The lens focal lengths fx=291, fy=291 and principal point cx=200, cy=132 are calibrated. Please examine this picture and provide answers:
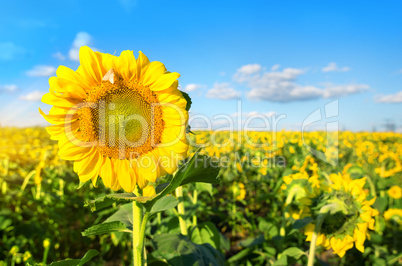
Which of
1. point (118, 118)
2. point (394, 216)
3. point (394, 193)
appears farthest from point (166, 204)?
point (394, 193)

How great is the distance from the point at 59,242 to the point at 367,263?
12.6 feet

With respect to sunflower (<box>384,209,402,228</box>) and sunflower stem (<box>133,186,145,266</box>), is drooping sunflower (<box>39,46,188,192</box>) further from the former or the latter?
sunflower (<box>384,209,402,228</box>)

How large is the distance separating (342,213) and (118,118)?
1.47 m

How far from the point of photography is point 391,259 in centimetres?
298

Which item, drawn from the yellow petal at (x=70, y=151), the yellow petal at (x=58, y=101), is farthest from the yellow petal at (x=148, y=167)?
the yellow petal at (x=58, y=101)

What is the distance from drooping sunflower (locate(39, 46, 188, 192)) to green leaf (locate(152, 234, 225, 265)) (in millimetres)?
396

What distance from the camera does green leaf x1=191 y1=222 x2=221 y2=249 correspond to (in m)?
2.21

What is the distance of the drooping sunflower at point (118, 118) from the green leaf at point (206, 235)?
1.23m

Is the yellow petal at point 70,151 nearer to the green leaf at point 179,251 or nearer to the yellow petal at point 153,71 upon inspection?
the yellow petal at point 153,71

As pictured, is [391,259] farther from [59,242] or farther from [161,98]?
[59,242]

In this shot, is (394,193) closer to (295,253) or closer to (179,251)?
(295,253)

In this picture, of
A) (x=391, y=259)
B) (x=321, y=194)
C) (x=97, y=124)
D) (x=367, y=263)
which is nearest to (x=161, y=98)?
(x=97, y=124)

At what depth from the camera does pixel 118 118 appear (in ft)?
3.99

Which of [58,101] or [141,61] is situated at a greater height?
[141,61]
